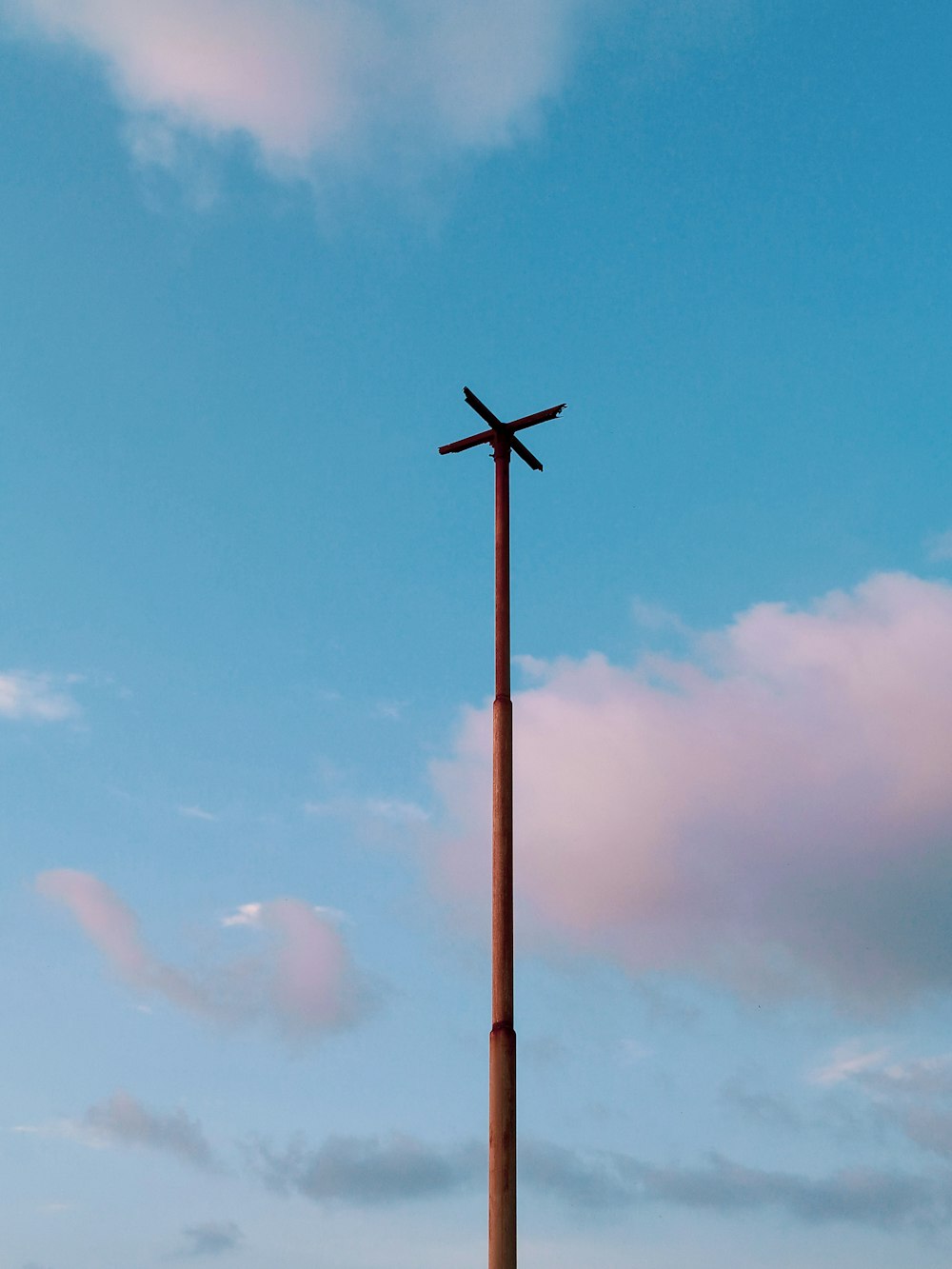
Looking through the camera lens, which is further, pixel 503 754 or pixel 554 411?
pixel 554 411

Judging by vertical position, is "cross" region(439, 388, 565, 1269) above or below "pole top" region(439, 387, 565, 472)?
below

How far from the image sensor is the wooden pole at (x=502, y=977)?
1438cm

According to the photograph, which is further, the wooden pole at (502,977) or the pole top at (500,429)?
the pole top at (500,429)

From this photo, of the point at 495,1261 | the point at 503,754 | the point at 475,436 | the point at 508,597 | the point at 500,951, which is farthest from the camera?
the point at 475,436

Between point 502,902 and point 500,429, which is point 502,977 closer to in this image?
point 502,902

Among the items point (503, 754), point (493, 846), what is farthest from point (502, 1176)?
point (503, 754)

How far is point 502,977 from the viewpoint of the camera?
1538 cm

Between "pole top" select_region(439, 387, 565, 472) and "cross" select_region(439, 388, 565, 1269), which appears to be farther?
"pole top" select_region(439, 387, 565, 472)

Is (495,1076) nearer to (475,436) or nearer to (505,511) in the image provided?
(505,511)

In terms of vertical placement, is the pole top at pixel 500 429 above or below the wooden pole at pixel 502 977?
above

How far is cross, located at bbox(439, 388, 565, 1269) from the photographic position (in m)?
14.4

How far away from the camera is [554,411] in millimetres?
19234

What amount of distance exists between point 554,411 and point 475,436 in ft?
3.96

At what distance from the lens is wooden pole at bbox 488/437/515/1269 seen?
14.4 meters
